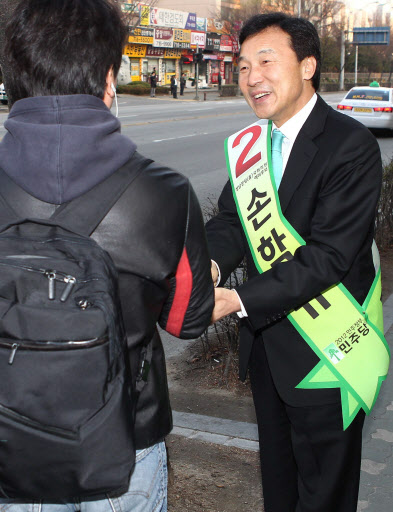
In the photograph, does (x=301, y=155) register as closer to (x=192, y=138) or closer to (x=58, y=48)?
(x=58, y=48)

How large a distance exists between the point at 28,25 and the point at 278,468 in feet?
6.02

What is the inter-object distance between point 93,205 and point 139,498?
72cm

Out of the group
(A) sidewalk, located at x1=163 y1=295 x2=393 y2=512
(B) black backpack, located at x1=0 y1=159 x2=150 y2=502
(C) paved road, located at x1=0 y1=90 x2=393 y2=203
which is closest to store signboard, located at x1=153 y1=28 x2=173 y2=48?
(C) paved road, located at x1=0 y1=90 x2=393 y2=203

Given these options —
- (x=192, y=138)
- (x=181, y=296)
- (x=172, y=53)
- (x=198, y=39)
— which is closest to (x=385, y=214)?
(x=181, y=296)

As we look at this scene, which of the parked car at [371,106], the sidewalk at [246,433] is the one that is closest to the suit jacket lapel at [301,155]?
the sidewalk at [246,433]

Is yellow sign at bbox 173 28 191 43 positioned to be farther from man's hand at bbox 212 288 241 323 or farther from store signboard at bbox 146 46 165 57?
man's hand at bbox 212 288 241 323

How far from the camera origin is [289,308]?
87.0 inches

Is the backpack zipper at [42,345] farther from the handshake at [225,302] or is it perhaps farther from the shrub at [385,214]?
the shrub at [385,214]

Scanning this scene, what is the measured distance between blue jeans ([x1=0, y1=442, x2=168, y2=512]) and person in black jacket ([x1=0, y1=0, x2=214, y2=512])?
0.03 m

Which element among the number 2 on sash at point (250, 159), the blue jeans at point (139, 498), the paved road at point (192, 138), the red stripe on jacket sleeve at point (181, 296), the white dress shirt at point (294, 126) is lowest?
the paved road at point (192, 138)

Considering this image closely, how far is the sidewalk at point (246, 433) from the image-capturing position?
119 inches

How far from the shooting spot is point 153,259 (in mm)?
1472

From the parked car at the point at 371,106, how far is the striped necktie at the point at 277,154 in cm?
1825

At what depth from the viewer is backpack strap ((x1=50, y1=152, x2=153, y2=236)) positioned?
140cm
